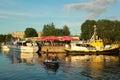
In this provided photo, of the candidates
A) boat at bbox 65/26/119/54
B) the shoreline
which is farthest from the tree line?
boat at bbox 65/26/119/54

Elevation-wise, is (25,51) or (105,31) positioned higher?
(105,31)

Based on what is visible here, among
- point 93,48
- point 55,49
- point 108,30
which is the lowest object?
point 55,49

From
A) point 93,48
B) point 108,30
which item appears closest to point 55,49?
point 93,48

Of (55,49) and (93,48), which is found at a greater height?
(93,48)

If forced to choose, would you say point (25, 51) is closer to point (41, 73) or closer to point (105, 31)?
point (105, 31)

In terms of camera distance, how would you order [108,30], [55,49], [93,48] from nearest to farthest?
1. [93,48]
2. [55,49]
3. [108,30]

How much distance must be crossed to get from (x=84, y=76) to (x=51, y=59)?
16.4 metres

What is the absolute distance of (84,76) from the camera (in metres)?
57.6

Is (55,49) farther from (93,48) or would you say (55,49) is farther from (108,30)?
(108,30)

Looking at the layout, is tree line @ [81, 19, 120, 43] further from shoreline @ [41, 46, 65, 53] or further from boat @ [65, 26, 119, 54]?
boat @ [65, 26, 119, 54]

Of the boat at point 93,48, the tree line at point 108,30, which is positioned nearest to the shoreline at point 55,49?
the boat at point 93,48

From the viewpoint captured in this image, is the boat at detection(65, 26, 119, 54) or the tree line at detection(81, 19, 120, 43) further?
the tree line at detection(81, 19, 120, 43)

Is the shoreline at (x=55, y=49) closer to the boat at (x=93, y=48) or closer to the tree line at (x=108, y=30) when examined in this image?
the boat at (x=93, y=48)

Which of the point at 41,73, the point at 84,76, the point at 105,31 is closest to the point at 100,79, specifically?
the point at 84,76
